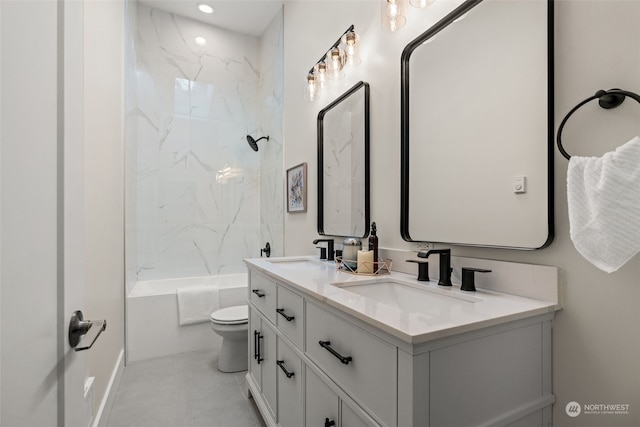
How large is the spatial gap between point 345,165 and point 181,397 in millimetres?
1838

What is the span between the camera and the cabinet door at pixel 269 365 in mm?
1521

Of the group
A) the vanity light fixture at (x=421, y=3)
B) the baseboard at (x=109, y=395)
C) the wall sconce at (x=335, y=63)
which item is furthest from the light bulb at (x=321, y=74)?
the baseboard at (x=109, y=395)

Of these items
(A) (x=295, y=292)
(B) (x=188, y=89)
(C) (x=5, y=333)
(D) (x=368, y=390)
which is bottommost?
(D) (x=368, y=390)

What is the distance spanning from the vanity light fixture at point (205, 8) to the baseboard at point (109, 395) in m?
3.22

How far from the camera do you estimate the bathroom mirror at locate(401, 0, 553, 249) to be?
96 centimetres

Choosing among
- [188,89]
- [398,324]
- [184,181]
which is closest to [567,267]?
[398,324]

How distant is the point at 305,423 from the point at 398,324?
0.74 meters

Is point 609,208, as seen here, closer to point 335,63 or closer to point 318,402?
point 318,402

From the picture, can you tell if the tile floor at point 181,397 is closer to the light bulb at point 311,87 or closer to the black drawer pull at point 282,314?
the black drawer pull at point 282,314

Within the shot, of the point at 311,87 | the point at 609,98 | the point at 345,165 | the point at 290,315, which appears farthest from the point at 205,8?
the point at 609,98

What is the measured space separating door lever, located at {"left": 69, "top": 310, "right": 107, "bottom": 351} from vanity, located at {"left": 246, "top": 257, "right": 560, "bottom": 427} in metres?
0.60

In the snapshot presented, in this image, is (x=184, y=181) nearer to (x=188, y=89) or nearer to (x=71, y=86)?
(x=188, y=89)

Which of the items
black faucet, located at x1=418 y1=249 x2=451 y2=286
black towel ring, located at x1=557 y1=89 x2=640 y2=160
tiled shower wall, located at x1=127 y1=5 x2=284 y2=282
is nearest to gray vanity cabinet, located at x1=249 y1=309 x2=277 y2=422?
black faucet, located at x1=418 y1=249 x2=451 y2=286

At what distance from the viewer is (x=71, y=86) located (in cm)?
68
